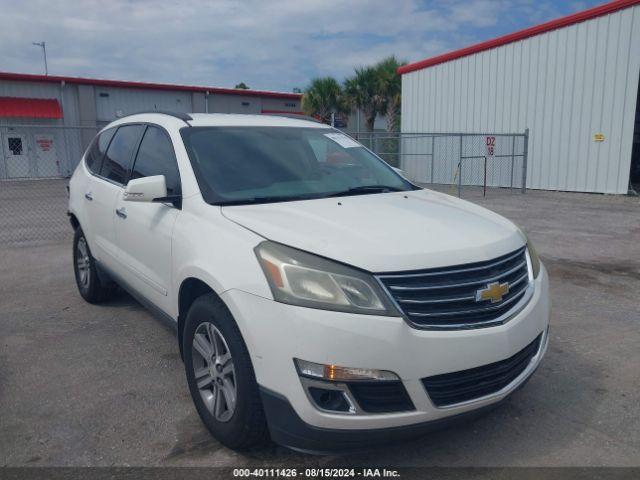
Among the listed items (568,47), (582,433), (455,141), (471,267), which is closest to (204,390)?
(471,267)

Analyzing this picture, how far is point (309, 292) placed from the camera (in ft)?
8.11

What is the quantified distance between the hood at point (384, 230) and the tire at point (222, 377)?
0.51 metres

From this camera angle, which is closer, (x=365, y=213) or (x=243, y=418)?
(x=243, y=418)

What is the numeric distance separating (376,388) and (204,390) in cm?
109

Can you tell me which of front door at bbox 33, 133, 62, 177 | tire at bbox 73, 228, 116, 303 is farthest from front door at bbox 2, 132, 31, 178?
tire at bbox 73, 228, 116, 303

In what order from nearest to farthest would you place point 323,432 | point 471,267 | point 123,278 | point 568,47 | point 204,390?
point 323,432, point 471,267, point 204,390, point 123,278, point 568,47

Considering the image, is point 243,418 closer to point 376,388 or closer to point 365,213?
point 376,388

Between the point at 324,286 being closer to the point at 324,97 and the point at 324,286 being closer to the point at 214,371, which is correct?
the point at 214,371

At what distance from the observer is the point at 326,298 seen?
2451 mm

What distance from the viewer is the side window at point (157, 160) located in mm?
3594

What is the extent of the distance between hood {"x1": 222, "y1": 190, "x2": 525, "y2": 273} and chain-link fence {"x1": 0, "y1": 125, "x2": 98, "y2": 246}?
25.2 ft

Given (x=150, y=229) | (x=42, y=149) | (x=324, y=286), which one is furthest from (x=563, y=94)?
(x=42, y=149)

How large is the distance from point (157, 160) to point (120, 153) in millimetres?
926

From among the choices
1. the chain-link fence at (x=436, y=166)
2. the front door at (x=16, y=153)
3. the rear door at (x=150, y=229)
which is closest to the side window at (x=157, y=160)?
the rear door at (x=150, y=229)
